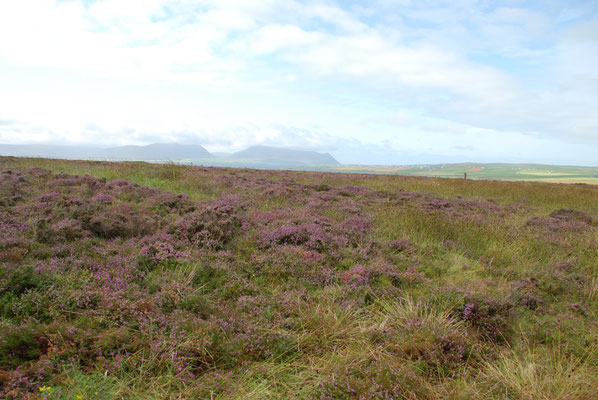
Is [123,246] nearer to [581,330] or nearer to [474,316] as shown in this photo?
[474,316]

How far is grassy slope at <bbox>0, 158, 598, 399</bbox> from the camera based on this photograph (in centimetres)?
268

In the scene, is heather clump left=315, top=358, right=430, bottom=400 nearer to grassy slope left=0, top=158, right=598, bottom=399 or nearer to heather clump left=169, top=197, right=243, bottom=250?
grassy slope left=0, top=158, right=598, bottom=399

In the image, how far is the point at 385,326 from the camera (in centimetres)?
364

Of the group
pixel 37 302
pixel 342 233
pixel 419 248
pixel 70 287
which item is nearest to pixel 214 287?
pixel 70 287

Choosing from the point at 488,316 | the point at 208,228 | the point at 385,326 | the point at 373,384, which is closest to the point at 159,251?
the point at 208,228

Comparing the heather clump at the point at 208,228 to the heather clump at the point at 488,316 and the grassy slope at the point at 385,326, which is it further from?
the heather clump at the point at 488,316

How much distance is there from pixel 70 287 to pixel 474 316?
202 inches

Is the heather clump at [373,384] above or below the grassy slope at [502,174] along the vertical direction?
below

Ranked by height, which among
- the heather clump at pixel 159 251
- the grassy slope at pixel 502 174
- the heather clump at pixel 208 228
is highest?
the grassy slope at pixel 502 174

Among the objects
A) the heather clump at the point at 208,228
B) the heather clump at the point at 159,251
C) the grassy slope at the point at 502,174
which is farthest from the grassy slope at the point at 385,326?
the grassy slope at the point at 502,174

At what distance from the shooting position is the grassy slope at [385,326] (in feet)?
8.79

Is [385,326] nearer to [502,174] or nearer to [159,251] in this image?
[159,251]

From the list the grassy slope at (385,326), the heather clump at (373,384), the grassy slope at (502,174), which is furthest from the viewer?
the grassy slope at (502,174)

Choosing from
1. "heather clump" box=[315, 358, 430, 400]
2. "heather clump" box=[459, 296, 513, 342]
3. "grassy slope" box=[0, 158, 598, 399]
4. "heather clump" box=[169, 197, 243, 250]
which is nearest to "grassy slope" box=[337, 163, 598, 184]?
"grassy slope" box=[0, 158, 598, 399]
